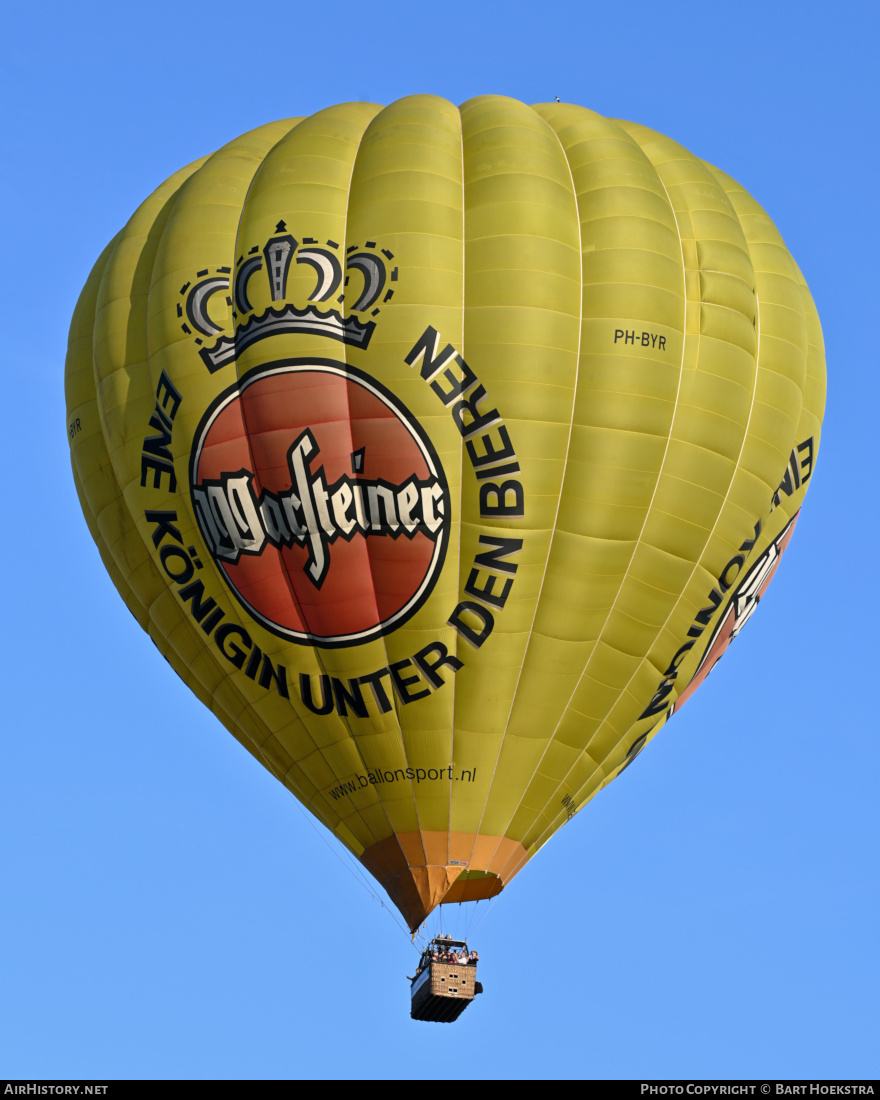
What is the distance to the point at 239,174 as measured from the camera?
891 inches

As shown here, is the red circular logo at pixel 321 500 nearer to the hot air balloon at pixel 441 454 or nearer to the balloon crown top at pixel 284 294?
the hot air balloon at pixel 441 454

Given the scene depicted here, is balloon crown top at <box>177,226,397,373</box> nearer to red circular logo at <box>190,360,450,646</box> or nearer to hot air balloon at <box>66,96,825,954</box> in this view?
hot air balloon at <box>66,96,825,954</box>

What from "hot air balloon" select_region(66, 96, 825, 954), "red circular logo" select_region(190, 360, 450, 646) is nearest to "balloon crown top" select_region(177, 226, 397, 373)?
"hot air balloon" select_region(66, 96, 825, 954)

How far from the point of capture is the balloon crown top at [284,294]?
2100cm

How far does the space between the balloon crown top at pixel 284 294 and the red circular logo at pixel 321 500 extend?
422 mm

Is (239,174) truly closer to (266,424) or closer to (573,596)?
(266,424)

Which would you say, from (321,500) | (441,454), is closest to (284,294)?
(321,500)

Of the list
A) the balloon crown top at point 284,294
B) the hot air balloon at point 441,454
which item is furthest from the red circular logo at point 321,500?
the balloon crown top at point 284,294

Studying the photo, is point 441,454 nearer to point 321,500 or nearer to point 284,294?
point 321,500

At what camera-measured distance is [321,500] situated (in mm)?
21062

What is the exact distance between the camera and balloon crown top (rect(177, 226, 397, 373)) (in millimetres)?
21000

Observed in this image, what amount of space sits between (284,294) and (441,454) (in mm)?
2588
